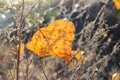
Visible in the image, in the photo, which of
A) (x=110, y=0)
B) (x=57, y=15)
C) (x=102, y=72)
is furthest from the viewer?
(x=57, y=15)

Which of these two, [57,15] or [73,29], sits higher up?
[57,15]

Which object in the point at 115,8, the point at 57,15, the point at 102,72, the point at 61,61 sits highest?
the point at 57,15

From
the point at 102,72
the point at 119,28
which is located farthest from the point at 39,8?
the point at 102,72

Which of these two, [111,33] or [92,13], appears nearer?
[111,33]

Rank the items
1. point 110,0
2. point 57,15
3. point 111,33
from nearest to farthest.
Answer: point 111,33 < point 110,0 < point 57,15

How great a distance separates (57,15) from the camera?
7688 millimetres

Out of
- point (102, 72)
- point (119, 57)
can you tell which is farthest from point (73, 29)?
point (102, 72)

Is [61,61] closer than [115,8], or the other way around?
[61,61]

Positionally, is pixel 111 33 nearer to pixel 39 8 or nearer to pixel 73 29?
pixel 73 29

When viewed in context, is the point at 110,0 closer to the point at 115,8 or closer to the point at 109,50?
the point at 115,8

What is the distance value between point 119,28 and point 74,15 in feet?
4.22

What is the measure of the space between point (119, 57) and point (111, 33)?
2.38 ft

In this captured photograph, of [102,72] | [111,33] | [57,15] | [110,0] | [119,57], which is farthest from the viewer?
[57,15]

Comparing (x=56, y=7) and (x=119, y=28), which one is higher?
(x=56, y=7)
